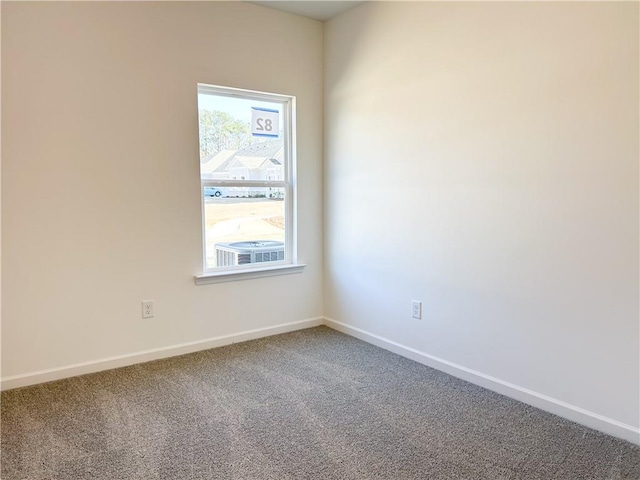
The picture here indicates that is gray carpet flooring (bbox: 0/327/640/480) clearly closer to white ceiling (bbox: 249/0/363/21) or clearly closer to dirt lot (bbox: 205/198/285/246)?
dirt lot (bbox: 205/198/285/246)

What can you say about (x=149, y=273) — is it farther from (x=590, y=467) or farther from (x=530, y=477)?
(x=590, y=467)

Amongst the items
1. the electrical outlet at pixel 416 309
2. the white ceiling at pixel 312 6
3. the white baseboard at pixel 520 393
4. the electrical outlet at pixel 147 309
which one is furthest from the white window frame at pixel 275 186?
the electrical outlet at pixel 416 309

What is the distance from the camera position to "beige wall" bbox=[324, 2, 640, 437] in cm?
213

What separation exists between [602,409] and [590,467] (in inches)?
15.6

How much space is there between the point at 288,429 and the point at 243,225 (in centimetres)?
178

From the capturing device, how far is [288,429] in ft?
7.42

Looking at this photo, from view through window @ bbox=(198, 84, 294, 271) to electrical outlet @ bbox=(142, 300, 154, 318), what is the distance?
1.60 ft

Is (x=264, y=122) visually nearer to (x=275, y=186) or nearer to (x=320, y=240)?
(x=275, y=186)

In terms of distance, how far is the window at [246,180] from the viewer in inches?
134

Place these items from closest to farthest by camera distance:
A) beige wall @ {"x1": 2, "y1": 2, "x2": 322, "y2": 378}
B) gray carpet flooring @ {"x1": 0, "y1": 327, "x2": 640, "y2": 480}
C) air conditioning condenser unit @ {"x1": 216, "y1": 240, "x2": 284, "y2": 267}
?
1. gray carpet flooring @ {"x1": 0, "y1": 327, "x2": 640, "y2": 480}
2. beige wall @ {"x1": 2, "y1": 2, "x2": 322, "y2": 378}
3. air conditioning condenser unit @ {"x1": 216, "y1": 240, "x2": 284, "y2": 267}

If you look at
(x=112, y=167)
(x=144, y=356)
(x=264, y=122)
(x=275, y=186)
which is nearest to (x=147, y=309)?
(x=144, y=356)

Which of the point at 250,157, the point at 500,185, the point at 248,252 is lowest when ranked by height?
the point at 248,252

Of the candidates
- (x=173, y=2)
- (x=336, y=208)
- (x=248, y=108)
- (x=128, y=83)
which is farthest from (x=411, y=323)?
(x=173, y=2)

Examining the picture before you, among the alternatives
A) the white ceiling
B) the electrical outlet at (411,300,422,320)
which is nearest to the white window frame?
the white ceiling
